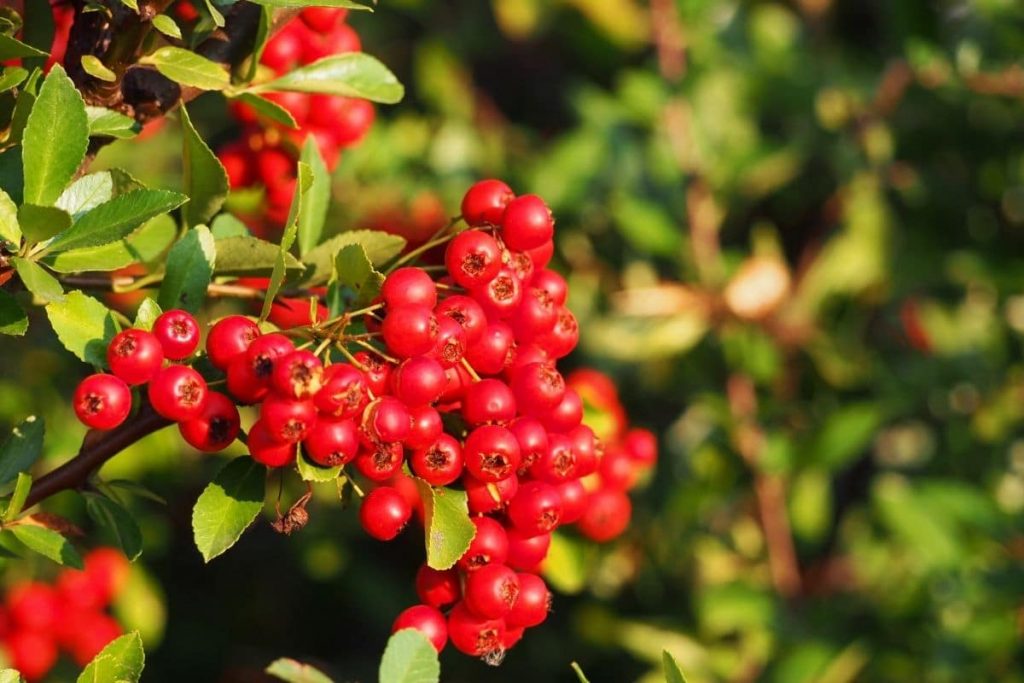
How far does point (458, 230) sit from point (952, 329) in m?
2.00

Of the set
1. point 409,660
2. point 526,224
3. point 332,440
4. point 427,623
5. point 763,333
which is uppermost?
point 526,224

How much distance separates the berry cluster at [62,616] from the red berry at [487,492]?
1.48 meters

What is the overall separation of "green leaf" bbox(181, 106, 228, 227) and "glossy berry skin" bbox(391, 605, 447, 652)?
469mm

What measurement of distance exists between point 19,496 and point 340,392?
33 cm

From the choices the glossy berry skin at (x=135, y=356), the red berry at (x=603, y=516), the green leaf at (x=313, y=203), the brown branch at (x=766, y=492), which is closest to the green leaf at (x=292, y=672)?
the glossy berry skin at (x=135, y=356)

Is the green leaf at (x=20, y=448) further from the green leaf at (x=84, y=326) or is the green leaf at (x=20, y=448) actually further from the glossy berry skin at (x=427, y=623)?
the glossy berry skin at (x=427, y=623)

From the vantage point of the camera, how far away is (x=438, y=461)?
1.11 metres

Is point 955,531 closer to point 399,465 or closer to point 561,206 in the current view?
point 561,206

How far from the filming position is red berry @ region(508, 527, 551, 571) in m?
1.19

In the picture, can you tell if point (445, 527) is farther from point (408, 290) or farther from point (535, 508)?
point (408, 290)

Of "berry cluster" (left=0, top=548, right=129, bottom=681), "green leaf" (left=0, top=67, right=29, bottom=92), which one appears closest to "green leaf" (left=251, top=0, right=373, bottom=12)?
"green leaf" (left=0, top=67, right=29, bottom=92)

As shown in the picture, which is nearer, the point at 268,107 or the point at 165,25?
the point at 165,25

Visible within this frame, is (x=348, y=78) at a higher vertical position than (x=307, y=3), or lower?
lower

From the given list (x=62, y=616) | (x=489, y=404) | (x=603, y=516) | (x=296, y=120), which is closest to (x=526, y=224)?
(x=489, y=404)
